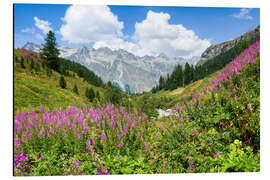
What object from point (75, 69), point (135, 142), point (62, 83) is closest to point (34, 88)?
point (62, 83)

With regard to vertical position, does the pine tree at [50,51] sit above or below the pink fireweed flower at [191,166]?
above

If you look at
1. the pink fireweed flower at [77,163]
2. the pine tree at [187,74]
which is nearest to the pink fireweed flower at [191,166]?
the pink fireweed flower at [77,163]

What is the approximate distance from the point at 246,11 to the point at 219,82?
2223 millimetres

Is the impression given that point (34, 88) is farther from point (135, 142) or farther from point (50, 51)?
point (135, 142)

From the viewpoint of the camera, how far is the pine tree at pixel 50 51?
4386 millimetres

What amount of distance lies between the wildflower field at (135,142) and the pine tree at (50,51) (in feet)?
7.30

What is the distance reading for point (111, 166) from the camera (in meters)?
2.98

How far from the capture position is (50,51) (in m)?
5.34

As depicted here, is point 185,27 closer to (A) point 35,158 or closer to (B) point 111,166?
(B) point 111,166

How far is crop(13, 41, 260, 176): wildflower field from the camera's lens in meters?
2.87

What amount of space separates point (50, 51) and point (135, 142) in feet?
15.2

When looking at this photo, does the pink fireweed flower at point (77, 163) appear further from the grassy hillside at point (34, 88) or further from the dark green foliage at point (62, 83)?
the dark green foliage at point (62, 83)
